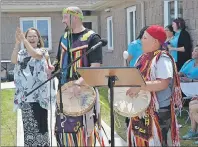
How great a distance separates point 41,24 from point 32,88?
583 inches

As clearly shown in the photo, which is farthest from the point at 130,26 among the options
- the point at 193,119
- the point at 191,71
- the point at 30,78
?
the point at 30,78

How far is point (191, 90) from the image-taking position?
7.20 m

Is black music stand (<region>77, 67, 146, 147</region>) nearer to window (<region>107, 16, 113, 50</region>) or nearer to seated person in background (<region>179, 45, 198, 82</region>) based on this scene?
seated person in background (<region>179, 45, 198, 82</region>)

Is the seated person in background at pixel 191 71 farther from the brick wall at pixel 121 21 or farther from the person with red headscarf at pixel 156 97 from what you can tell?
the brick wall at pixel 121 21

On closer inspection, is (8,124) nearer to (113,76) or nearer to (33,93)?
(33,93)

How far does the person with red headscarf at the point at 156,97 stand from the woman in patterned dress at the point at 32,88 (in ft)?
5.01

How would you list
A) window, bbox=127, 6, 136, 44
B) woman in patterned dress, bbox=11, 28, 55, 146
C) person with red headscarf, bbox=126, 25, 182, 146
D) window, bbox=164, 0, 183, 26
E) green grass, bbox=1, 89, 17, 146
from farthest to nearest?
1. window, bbox=127, 6, 136, 44
2. window, bbox=164, 0, 183, 26
3. green grass, bbox=1, 89, 17, 146
4. woman in patterned dress, bbox=11, 28, 55, 146
5. person with red headscarf, bbox=126, 25, 182, 146

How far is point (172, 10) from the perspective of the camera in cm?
1062

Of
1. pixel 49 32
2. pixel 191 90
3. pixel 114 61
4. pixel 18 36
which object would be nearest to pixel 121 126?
pixel 191 90

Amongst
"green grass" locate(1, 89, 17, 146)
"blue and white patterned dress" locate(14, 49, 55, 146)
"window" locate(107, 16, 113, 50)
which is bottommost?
"green grass" locate(1, 89, 17, 146)

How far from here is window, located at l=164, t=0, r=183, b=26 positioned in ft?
33.3

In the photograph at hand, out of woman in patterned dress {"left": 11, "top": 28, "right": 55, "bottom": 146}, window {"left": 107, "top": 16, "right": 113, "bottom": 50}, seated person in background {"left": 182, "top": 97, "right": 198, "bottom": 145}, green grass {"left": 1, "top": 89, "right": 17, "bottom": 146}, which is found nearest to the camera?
woman in patterned dress {"left": 11, "top": 28, "right": 55, "bottom": 146}

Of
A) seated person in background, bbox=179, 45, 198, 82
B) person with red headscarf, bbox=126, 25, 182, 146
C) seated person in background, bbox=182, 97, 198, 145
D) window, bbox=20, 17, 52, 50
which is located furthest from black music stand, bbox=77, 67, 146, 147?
window, bbox=20, 17, 52, 50

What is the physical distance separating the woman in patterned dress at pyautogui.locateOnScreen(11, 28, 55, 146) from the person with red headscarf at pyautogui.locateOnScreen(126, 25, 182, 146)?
60.1 inches
